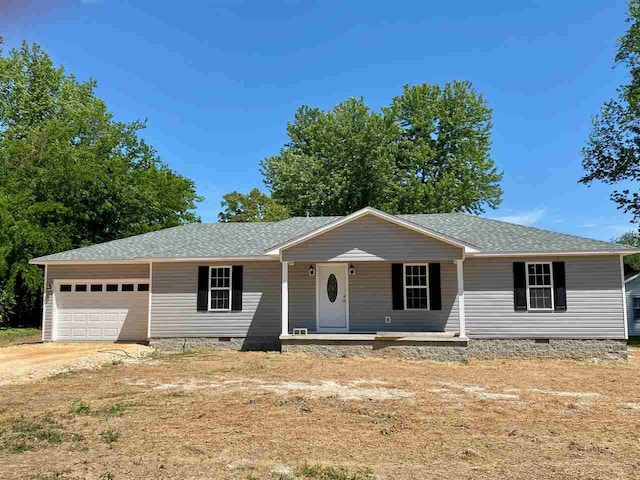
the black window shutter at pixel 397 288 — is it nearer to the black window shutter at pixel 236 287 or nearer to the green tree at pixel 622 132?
the black window shutter at pixel 236 287

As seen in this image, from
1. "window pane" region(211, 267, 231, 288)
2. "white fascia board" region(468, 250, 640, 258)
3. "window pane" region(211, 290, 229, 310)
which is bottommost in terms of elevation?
"window pane" region(211, 290, 229, 310)

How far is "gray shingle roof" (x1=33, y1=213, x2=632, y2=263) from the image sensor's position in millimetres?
13727

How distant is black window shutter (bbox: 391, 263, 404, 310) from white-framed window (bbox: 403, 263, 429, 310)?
0.11 metres

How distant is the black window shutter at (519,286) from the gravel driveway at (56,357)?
10.8 m

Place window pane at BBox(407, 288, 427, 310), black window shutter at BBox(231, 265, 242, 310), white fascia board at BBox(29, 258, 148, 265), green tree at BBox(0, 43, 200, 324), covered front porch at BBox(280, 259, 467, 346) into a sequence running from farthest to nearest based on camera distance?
green tree at BBox(0, 43, 200, 324) → white fascia board at BBox(29, 258, 148, 265) → black window shutter at BBox(231, 265, 242, 310) → window pane at BBox(407, 288, 427, 310) → covered front porch at BBox(280, 259, 467, 346)

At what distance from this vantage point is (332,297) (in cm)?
1456

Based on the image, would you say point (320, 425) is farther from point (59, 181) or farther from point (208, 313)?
point (59, 181)

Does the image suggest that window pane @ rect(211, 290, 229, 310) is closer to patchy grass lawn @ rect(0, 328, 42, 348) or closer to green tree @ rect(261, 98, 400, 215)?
patchy grass lawn @ rect(0, 328, 42, 348)

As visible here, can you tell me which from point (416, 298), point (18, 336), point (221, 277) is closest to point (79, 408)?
point (221, 277)

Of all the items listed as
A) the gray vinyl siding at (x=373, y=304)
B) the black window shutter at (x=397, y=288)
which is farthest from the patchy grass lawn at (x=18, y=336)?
the black window shutter at (x=397, y=288)

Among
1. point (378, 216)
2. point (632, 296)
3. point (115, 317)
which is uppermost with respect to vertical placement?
point (378, 216)

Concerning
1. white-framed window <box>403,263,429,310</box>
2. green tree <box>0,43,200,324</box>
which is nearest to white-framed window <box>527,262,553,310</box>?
white-framed window <box>403,263,429,310</box>

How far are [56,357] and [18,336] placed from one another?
24.1 feet

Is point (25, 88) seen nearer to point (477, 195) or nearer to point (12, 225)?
point (12, 225)
